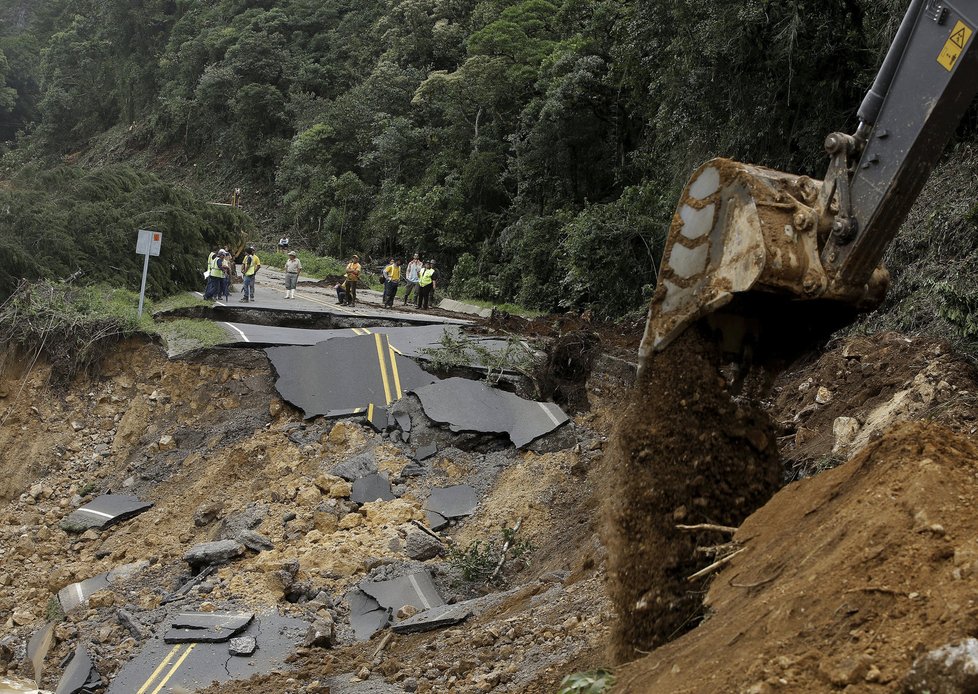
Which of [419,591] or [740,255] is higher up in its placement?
[740,255]

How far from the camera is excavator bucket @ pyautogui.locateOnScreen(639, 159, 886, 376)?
17.7ft

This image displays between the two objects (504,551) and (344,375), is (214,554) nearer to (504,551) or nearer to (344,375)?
(504,551)

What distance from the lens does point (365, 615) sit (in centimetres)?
1078

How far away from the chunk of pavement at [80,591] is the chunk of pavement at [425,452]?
4227 millimetres

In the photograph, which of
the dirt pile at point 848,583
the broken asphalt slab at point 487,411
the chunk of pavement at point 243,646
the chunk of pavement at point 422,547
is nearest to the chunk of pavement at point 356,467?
the broken asphalt slab at point 487,411

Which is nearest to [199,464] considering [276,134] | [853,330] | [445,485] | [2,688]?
[445,485]

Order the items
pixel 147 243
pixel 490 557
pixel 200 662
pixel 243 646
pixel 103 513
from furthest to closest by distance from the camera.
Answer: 1. pixel 147 243
2. pixel 103 513
3. pixel 490 557
4. pixel 243 646
5. pixel 200 662

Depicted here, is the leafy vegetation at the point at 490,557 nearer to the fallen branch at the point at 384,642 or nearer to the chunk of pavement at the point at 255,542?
the fallen branch at the point at 384,642

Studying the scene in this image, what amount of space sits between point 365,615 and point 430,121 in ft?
111

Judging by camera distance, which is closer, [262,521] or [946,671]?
[946,671]

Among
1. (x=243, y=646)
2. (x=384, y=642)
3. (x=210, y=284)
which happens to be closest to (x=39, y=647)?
(x=243, y=646)

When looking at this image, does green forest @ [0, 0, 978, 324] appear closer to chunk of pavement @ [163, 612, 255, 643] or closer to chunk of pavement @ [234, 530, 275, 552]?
chunk of pavement @ [234, 530, 275, 552]

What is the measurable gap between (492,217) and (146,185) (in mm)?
12905

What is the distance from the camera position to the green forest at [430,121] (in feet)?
58.6
